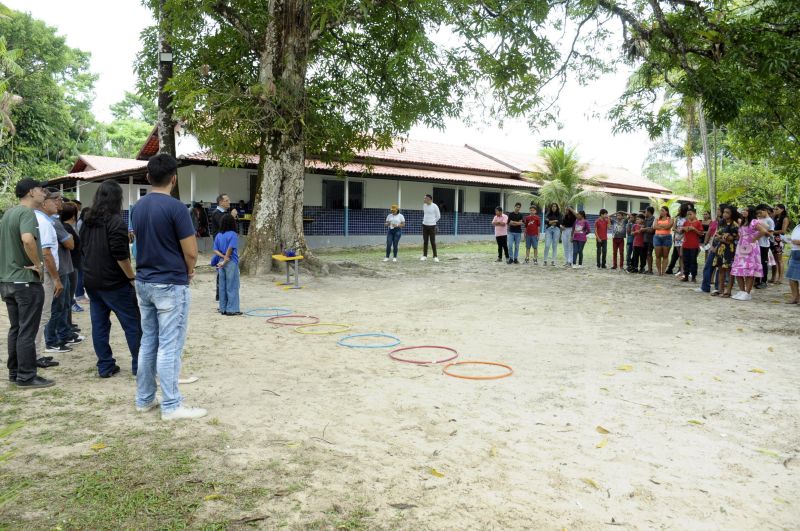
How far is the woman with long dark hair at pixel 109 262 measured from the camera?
15.1 feet

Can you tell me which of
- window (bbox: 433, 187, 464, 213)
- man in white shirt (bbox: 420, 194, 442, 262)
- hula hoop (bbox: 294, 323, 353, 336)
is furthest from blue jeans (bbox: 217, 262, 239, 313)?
window (bbox: 433, 187, 464, 213)

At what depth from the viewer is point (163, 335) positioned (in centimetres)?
387

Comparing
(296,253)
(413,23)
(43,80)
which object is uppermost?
(43,80)

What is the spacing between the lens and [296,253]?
1216 centimetres

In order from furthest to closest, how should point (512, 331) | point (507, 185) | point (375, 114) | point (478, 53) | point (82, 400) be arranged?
point (507, 185), point (375, 114), point (478, 53), point (512, 331), point (82, 400)

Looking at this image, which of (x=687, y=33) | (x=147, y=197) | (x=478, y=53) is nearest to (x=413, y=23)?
(x=478, y=53)

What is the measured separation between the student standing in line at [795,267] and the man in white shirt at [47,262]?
957cm

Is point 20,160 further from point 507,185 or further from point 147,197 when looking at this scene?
point 147,197

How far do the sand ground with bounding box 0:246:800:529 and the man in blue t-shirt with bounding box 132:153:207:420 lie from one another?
334 mm

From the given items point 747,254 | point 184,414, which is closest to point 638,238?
point 747,254

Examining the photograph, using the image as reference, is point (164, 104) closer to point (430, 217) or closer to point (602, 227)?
point (430, 217)

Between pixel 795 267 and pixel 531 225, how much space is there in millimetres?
6843

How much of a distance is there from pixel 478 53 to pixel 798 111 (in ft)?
22.5

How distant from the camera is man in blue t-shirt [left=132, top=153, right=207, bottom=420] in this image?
381cm
